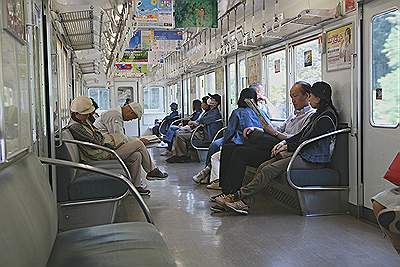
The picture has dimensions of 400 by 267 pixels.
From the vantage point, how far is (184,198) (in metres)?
5.99

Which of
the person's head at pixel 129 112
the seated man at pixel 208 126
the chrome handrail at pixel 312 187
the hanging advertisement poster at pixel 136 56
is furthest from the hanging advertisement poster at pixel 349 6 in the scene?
the hanging advertisement poster at pixel 136 56

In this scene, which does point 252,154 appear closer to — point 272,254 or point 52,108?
point 272,254

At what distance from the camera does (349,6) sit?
4785 mm

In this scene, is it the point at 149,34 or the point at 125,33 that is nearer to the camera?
the point at 125,33

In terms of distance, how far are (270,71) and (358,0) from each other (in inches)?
121

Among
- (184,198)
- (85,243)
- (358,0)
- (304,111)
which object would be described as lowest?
(184,198)

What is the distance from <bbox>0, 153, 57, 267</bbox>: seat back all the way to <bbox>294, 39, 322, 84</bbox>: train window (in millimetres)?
3878

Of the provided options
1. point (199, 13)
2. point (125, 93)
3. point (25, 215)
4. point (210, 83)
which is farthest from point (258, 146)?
point (125, 93)

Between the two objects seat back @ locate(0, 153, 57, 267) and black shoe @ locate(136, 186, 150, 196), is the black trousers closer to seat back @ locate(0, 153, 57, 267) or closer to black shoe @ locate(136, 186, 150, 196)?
black shoe @ locate(136, 186, 150, 196)

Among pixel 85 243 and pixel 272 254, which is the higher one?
pixel 85 243

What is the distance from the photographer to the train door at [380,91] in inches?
169

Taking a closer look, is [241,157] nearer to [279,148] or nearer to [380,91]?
[279,148]

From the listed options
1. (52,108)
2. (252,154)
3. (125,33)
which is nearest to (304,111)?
(252,154)

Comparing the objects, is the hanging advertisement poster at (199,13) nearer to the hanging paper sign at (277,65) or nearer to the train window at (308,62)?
the hanging paper sign at (277,65)
